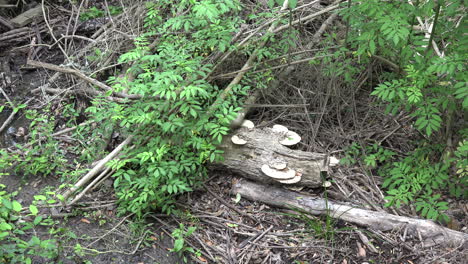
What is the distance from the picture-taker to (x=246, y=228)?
155 inches

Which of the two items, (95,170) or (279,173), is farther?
(95,170)

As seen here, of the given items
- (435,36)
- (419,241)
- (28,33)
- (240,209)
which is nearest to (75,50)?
(28,33)

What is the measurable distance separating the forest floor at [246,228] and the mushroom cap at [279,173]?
0.26 meters

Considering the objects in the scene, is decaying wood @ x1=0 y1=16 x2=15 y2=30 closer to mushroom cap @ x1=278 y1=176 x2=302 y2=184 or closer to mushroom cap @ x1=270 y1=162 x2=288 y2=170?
mushroom cap @ x1=270 y1=162 x2=288 y2=170

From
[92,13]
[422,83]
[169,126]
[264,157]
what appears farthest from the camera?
[92,13]

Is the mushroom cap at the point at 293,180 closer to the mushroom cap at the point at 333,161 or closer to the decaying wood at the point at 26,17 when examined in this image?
the mushroom cap at the point at 333,161

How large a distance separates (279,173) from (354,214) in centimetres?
82

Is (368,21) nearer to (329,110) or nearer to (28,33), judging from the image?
(329,110)

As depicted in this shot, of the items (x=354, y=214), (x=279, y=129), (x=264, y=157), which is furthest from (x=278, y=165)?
(x=354, y=214)

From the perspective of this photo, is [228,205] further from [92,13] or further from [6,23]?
[6,23]

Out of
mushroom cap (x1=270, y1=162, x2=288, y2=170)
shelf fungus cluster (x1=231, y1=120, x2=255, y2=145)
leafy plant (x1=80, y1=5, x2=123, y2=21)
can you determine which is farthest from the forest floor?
leafy plant (x1=80, y1=5, x2=123, y2=21)

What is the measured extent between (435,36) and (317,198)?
6.52 ft

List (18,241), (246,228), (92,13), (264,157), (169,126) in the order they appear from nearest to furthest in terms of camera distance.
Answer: (18,241), (169,126), (246,228), (264,157), (92,13)

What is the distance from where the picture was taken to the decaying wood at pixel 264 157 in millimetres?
4039
